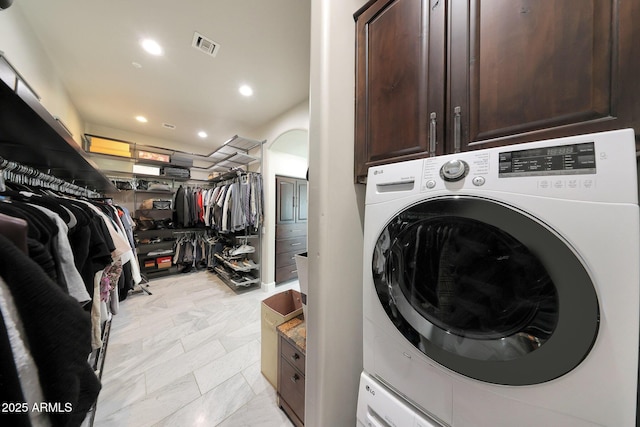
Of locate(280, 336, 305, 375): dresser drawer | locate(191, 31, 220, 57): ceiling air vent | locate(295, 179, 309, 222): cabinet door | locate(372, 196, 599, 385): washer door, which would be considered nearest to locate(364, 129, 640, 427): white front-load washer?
locate(372, 196, 599, 385): washer door

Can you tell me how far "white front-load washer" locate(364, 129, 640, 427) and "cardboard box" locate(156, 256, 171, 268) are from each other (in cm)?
389

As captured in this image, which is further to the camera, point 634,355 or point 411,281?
point 411,281

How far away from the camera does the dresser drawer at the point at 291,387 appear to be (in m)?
1.07

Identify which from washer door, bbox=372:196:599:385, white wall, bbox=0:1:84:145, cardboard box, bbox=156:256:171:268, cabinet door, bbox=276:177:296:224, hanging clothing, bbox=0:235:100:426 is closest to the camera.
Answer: hanging clothing, bbox=0:235:100:426

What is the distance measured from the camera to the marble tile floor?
3.78ft

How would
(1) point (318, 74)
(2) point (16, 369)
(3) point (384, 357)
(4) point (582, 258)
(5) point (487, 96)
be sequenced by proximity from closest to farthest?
(2) point (16, 369) → (4) point (582, 258) → (5) point (487, 96) → (3) point (384, 357) → (1) point (318, 74)

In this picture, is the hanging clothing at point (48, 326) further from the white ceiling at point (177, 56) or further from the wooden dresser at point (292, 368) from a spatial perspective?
the white ceiling at point (177, 56)

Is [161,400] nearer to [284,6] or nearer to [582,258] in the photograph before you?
[582,258]

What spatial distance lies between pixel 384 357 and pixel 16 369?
86 cm

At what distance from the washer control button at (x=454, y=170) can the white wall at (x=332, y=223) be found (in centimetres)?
40

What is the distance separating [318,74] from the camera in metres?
0.83

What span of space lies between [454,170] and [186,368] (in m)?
2.13

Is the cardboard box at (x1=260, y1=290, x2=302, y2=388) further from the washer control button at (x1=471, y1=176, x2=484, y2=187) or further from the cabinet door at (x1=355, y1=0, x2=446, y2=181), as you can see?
the washer control button at (x1=471, y1=176, x2=484, y2=187)

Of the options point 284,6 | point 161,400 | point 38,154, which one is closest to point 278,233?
point 161,400
